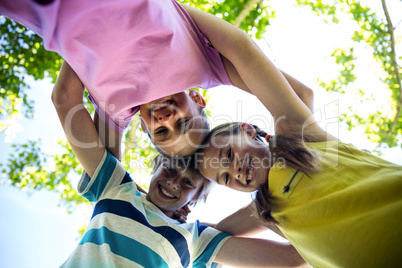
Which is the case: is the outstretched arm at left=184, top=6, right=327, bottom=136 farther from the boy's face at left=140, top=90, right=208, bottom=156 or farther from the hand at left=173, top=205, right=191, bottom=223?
the hand at left=173, top=205, right=191, bottom=223

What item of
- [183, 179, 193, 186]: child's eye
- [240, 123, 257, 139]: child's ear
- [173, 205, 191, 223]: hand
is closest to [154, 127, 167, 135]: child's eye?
[183, 179, 193, 186]: child's eye

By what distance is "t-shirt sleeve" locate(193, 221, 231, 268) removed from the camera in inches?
70.0

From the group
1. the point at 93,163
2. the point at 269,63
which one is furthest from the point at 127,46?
the point at 93,163

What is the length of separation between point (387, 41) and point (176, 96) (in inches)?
138

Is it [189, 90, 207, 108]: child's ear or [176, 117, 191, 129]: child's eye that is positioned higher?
[189, 90, 207, 108]: child's ear

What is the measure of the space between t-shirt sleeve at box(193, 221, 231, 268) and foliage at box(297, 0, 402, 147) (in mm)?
3111

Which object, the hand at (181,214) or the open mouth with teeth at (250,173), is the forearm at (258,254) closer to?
the hand at (181,214)

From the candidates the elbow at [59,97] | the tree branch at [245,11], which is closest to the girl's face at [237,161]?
the elbow at [59,97]

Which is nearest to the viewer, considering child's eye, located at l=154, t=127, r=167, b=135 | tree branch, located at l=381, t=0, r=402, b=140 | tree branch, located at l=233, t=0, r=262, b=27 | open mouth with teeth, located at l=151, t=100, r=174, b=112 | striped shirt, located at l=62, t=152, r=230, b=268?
striped shirt, located at l=62, t=152, r=230, b=268

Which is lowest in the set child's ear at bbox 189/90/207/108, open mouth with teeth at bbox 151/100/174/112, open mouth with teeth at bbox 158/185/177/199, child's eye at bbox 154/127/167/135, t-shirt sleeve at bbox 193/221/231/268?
t-shirt sleeve at bbox 193/221/231/268

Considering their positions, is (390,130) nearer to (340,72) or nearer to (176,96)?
(340,72)

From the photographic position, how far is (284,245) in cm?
177

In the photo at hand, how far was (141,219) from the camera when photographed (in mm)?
1675

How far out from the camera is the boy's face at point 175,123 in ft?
5.37
